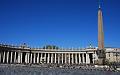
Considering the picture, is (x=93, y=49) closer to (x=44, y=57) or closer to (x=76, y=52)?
(x=76, y=52)

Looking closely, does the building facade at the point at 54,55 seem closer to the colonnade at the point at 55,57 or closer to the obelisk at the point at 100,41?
the colonnade at the point at 55,57

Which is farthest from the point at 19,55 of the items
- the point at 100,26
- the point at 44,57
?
the point at 100,26

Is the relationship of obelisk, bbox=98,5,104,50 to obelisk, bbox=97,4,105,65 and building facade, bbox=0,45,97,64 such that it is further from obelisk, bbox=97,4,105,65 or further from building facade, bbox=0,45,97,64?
building facade, bbox=0,45,97,64

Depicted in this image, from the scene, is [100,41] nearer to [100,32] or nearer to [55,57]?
[100,32]

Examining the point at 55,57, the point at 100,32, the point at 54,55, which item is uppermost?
the point at 100,32

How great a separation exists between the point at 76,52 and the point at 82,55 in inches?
127

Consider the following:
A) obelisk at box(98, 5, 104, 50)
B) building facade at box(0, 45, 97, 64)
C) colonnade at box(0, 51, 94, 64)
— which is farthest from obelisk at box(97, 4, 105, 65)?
colonnade at box(0, 51, 94, 64)

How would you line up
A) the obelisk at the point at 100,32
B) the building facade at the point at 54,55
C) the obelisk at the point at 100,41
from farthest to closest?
1. the building facade at the point at 54,55
2. the obelisk at the point at 100,32
3. the obelisk at the point at 100,41

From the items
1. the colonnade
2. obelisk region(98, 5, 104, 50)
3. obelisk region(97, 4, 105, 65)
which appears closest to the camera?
obelisk region(97, 4, 105, 65)

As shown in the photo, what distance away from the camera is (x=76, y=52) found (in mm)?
100812

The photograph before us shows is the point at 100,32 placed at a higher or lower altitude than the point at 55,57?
higher

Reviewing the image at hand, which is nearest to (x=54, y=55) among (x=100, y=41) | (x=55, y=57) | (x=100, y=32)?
(x=55, y=57)

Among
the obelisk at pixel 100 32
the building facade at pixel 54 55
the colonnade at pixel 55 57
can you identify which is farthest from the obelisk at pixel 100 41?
the colonnade at pixel 55 57

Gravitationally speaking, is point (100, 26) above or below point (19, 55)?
above
